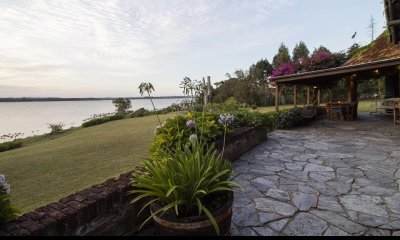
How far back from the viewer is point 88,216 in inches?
78.7

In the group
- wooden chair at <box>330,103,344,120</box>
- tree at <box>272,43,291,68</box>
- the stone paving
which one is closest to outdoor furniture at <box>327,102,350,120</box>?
wooden chair at <box>330,103,344,120</box>

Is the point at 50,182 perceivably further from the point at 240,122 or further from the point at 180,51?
the point at 180,51

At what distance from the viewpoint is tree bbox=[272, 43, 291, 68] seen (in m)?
40.0

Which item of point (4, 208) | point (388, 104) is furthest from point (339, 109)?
point (4, 208)

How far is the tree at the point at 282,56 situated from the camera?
40.0 meters

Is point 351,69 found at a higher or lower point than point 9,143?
higher

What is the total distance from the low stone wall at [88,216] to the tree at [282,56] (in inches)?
1568

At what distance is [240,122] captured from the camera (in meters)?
6.41

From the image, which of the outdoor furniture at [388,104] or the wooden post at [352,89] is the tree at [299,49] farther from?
the outdoor furniture at [388,104]

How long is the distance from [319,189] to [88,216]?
3.04 metres

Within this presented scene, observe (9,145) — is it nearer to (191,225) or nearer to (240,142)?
(240,142)

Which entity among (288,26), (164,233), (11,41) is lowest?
(164,233)

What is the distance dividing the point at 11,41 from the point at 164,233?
9.32m
